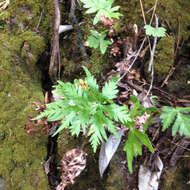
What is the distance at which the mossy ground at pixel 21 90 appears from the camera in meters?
2.30

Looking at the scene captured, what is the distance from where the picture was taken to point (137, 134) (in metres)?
2.09


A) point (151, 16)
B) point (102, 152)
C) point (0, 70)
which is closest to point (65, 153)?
point (102, 152)

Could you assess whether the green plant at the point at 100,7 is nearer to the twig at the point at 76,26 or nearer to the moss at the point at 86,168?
the twig at the point at 76,26

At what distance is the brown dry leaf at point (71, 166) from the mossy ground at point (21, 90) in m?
0.26

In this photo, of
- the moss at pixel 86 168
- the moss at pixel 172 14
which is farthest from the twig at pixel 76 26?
the moss at pixel 86 168

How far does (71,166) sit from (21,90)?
123 cm

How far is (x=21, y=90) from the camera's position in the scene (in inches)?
103

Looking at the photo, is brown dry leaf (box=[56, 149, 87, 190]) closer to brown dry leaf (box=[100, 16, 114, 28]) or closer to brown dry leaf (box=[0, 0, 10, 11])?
brown dry leaf (box=[100, 16, 114, 28])

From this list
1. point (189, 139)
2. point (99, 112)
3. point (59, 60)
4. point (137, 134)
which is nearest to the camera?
point (99, 112)

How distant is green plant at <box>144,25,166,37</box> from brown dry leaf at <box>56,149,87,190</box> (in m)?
1.74

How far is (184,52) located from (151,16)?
676 millimetres

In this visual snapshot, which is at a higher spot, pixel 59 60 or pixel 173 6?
Answer: pixel 173 6

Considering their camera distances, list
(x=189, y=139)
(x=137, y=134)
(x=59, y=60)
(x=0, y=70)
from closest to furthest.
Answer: (x=137, y=134), (x=189, y=139), (x=0, y=70), (x=59, y=60)

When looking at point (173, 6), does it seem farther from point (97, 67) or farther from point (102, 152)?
point (102, 152)
